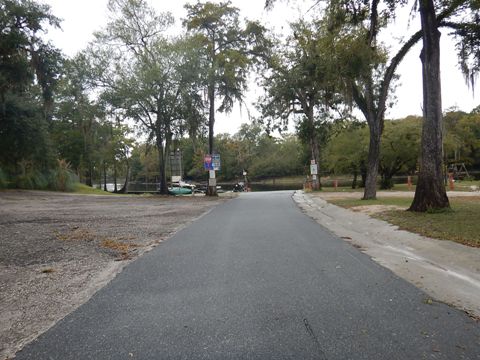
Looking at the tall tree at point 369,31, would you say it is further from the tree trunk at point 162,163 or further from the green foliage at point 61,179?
the green foliage at point 61,179

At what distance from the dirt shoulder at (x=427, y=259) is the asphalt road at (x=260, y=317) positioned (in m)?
0.32

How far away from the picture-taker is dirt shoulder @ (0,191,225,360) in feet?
13.6

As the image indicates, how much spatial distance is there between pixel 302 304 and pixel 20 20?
2022 cm

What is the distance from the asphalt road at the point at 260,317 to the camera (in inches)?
126

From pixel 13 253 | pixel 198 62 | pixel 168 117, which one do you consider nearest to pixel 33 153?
pixel 168 117

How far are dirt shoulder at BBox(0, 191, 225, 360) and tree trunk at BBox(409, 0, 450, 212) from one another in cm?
749

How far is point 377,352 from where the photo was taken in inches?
123

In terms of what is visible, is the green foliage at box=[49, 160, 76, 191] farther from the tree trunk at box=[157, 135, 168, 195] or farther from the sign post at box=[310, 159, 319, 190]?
the sign post at box=[310, 159, 319, 190]

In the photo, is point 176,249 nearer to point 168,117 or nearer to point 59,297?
A: point 59,297

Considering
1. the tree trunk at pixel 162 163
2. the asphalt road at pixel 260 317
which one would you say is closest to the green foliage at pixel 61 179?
the tree trunk at pixel 162 163

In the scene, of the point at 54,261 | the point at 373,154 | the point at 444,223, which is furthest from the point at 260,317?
the point at 373,154

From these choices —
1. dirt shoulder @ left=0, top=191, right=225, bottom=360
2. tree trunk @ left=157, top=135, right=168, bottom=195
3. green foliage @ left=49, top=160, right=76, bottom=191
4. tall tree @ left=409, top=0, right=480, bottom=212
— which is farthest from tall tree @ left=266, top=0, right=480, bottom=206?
green foliage @ left=49, top=160, right=76, bottom=191

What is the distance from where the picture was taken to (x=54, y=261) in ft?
22.7

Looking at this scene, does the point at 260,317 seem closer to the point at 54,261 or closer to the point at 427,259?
the point at 427,259
